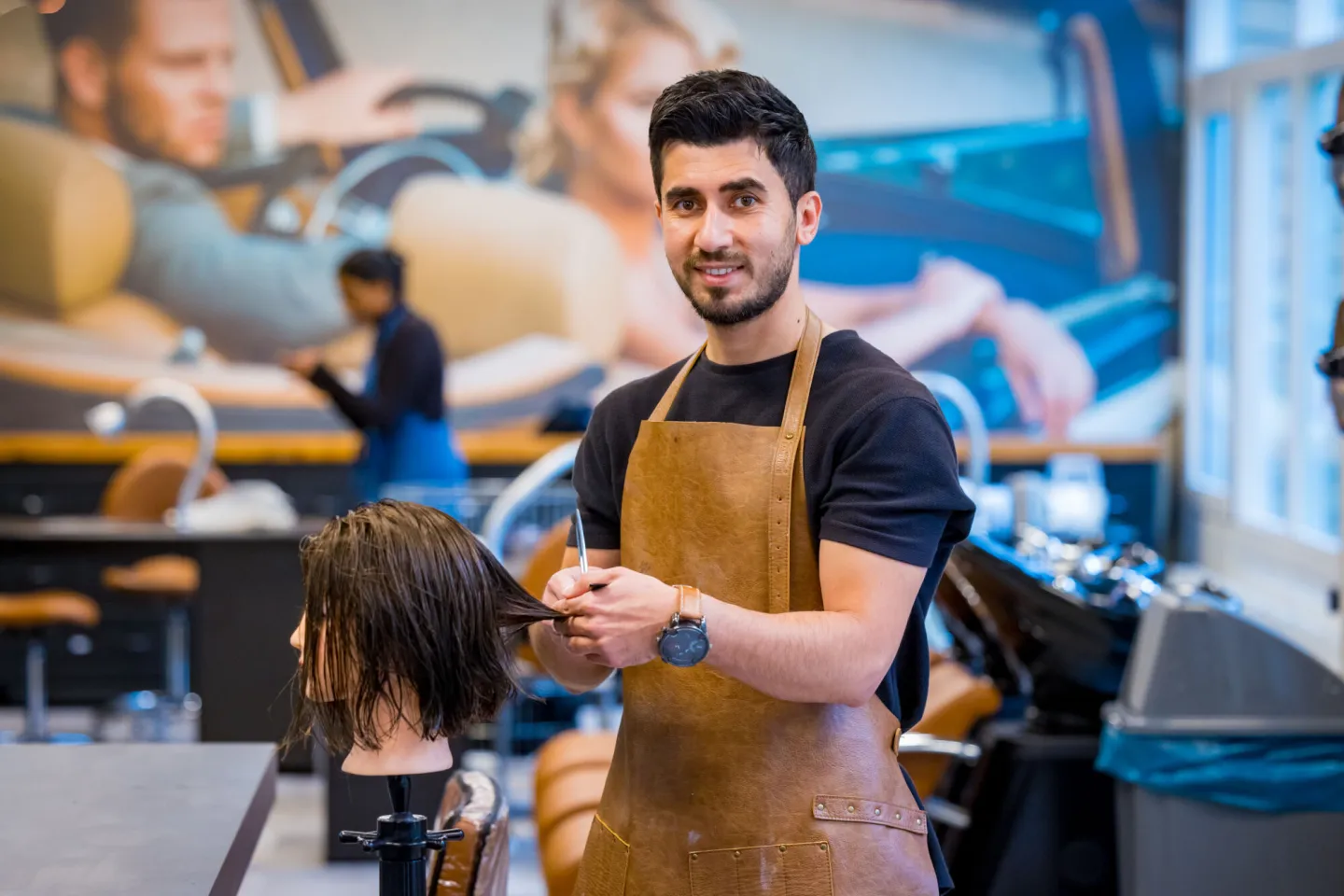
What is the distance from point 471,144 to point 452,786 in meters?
5.15

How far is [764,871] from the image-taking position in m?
1.51

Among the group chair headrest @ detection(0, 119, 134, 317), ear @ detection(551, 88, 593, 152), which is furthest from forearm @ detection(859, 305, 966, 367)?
chair headrest @ detection(0, 119, 134, 317)

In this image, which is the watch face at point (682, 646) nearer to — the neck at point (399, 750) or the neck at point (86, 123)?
the neck at point (399, 750)

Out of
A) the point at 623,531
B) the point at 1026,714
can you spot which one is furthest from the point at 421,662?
the point at 1026,714

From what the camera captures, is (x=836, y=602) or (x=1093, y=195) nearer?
(x=836, y=602)

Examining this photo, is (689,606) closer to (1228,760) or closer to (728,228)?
(728,228)

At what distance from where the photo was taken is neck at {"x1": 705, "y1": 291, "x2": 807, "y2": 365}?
1562 millimetres

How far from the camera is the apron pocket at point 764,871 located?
150 centimetres

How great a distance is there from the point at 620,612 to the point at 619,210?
5.41m

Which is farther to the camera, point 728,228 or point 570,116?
point 570,116

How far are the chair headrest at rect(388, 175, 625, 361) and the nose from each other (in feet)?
16.9

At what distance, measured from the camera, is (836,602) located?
143 centimetres

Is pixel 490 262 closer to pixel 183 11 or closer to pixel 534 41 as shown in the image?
pixel 534 41

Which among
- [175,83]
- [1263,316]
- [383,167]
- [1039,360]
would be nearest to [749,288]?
[1263,316]
